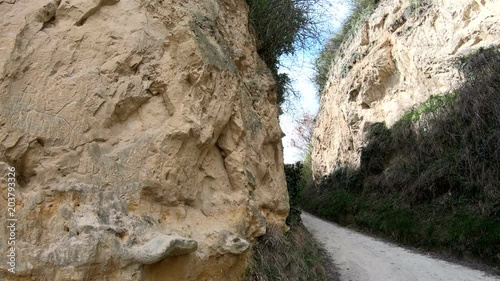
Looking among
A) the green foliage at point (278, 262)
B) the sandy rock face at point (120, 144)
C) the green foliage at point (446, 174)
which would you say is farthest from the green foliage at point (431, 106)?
the sandy rock face at point (120, 144)

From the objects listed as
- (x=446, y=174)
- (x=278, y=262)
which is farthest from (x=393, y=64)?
(x=278, y=262)

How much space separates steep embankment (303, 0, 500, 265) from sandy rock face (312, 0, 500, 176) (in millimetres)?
47

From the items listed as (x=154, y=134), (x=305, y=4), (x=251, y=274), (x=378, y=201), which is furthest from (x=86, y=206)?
(x=378, y=201)

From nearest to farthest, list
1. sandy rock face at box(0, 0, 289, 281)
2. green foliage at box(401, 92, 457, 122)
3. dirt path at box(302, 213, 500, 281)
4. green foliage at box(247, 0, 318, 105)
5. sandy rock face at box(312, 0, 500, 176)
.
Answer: sandy rock face at box(0, 0, 289, 281) → dirt path at box(302, 213, 500, 281) → green foliage at box(247, 0, 318, 105) → green foliage at box(401, 92, 457, 122) → sandy rock face at box(312, 0, 500, 176)

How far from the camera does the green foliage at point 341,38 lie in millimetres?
21609

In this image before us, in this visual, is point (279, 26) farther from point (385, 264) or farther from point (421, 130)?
point (421, 130)

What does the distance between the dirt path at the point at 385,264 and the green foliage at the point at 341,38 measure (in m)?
10.0

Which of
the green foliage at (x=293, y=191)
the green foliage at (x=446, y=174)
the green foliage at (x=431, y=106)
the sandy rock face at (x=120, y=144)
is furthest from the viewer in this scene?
the green foliage at (x=431, y=106)

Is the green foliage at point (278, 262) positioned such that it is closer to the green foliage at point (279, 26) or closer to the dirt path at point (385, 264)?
the dirt path at point (385, 264)

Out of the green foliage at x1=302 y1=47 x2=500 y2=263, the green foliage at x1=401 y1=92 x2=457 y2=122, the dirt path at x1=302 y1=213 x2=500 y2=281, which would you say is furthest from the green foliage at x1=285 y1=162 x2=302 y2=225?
the green foliage at x1=401 y1=92 x2=457 y2=122

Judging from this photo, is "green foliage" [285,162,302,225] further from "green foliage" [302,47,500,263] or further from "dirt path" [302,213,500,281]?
"green foliage" [302,47,500,263]

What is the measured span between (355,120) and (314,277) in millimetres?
13836

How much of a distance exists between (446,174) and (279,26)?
249 inches

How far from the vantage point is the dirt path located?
8.50 metres
